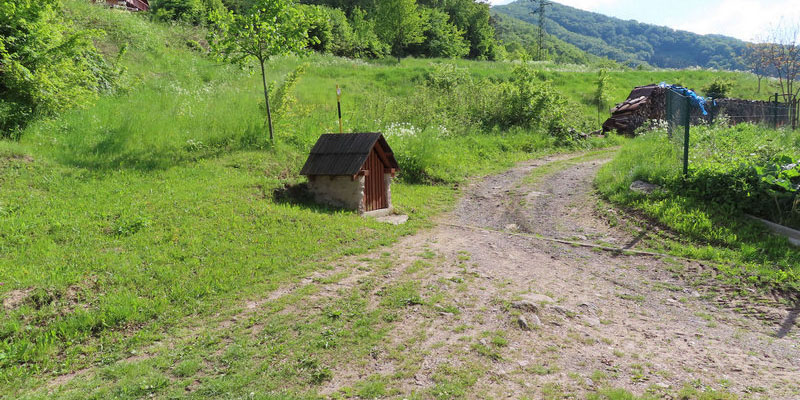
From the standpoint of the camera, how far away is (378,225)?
9.66m

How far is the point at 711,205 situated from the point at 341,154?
7600 mm

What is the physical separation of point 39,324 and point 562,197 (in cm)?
1120

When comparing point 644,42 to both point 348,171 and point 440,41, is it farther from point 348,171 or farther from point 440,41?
point 348,171

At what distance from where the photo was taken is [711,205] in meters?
8.98

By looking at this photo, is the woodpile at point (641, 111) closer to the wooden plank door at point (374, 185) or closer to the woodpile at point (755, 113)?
the woodpile at point (755, 113)

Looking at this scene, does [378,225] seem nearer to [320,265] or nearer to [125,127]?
[320,265]

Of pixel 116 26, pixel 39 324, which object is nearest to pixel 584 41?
pixel 116 26

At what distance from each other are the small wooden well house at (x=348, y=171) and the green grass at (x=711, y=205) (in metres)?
5.71

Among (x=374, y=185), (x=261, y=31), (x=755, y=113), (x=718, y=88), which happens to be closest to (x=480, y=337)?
(x=374, y=185)

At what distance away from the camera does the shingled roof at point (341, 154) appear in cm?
1004

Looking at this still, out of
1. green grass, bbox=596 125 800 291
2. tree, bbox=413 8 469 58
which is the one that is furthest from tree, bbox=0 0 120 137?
tree, bbox=413 8 469 58

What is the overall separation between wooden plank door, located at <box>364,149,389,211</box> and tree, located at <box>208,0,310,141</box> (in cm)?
411

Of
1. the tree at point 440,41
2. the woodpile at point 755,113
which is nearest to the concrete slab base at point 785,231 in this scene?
the woodpile at point 755,113

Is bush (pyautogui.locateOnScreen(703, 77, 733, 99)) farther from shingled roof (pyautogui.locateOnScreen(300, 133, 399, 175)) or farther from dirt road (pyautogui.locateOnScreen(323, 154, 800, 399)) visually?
shingled roof (pyautogui.locateOnScreen(300, 133, 399, 175))
